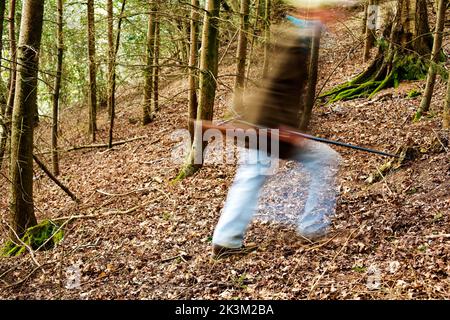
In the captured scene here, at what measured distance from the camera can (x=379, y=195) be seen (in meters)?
5.22

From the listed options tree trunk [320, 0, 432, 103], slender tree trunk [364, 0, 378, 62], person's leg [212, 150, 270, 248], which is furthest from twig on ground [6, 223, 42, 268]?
slender tree trunk [364, 0, 378, 62]

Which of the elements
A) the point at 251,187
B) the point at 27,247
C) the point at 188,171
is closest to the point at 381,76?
the point at 188,171

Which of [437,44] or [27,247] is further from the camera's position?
[437,44]

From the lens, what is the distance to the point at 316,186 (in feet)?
14.6

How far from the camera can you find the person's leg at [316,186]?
14.1ft

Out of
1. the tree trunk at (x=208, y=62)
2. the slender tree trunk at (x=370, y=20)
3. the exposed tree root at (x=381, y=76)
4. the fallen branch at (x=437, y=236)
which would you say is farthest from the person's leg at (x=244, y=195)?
the slender tree trunk at (x=370, y=20)

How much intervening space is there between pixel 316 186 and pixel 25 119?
5.02 m

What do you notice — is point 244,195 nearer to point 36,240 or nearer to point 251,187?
point 251,187

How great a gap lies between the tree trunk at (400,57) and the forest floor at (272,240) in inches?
30.5

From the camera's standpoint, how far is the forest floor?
3.79m

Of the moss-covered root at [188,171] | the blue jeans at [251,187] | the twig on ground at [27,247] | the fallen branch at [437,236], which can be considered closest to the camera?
the fallen branch at [437,236]

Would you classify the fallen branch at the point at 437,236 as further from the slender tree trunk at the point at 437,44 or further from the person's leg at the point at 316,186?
the slender tree trunk at the point at 437,44
